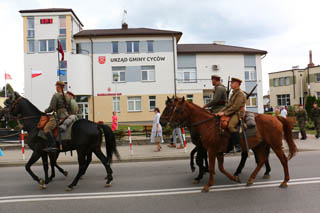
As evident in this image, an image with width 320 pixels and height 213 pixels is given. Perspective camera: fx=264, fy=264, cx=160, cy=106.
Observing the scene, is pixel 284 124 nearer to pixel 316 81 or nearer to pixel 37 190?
pixel 37 190

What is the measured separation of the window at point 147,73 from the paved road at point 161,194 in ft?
86.0

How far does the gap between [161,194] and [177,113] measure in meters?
1.93

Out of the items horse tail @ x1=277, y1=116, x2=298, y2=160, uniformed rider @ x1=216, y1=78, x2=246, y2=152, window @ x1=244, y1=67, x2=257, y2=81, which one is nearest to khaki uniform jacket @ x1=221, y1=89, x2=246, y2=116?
uniformed rider @ x1=216, y1=78, x2=246, y2=152

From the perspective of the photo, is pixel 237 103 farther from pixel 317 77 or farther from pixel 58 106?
pixel 317 77

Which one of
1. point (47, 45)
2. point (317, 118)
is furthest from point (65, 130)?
point (47, 45)

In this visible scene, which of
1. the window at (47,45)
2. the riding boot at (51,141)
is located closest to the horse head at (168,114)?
the riding boot at (51,141)

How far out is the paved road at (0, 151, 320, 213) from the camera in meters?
4.89

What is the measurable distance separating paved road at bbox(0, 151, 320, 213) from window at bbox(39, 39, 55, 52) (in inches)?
1053

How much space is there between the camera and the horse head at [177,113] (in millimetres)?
6448

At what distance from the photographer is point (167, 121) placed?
254 inches

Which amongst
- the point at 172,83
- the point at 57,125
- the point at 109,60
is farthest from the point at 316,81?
the point at 57,125

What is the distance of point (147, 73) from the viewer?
1325 inches

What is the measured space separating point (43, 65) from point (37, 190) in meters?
28.1

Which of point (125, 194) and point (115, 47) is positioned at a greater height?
point (115, 47)
